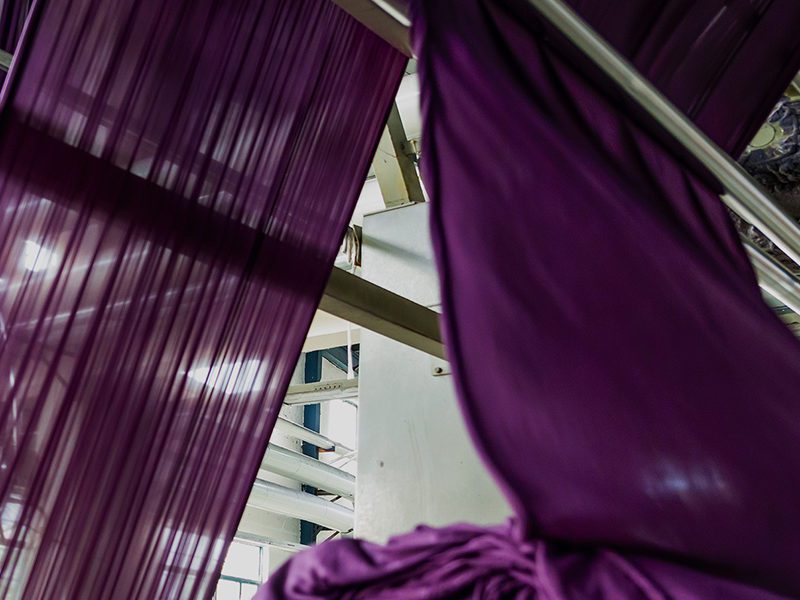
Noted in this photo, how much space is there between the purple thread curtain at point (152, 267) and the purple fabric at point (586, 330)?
Result: 15.3 inches

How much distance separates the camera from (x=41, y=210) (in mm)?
845

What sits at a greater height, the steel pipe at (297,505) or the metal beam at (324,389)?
the steel pipe at (297,505)

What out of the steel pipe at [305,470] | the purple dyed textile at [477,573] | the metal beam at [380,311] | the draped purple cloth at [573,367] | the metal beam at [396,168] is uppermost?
the steel pipe at [305,470]

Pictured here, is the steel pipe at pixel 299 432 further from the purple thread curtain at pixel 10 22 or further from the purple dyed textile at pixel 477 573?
the purple dyed textile at pixel 477 573

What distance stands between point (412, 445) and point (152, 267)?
3.34 ft

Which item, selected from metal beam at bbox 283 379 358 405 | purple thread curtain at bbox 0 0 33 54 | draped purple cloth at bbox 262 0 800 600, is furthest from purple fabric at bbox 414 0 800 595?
metal beam at bbox 283 379 358 405

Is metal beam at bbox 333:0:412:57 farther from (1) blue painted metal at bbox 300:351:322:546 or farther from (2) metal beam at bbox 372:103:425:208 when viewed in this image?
(1) blue painted metal at bbox 300:351:322:546

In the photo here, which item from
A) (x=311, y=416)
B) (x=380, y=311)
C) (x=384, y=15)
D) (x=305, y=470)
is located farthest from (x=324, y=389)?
(x=311, y=416)

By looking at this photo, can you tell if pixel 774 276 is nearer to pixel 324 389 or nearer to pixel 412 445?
pixel 412 445

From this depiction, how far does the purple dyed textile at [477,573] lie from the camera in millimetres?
482

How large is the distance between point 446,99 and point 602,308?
0.70 ft

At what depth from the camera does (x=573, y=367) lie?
57 centimetres

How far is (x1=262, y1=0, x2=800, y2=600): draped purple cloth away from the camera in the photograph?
0.52 m

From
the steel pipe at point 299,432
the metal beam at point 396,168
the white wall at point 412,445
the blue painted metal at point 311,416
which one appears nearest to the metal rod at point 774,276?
the white wall at point 412,445
